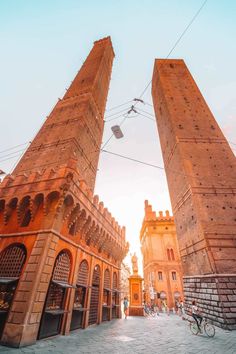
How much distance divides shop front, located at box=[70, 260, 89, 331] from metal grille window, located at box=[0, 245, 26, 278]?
11.8 feet

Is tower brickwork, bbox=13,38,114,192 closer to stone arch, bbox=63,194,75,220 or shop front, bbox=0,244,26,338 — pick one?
stone arch, bbox=63,194,75,220

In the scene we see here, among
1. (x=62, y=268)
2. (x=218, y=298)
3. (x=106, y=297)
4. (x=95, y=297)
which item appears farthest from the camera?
(x=106, y=297)

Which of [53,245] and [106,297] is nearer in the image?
[53,245]

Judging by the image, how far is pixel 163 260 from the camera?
2994cm

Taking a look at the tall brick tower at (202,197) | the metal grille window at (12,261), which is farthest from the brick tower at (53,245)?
the tall brick tower at (202,197)

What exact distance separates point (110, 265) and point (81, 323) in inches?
230

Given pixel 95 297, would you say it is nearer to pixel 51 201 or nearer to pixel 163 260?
pixel 51 201

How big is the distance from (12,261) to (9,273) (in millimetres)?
465

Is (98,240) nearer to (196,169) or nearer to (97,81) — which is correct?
(196,169)

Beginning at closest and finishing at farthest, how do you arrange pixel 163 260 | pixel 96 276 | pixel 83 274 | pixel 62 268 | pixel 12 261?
pixel 12 261
pixel 62 268
pixel 83 274
pixel 96 276
pixel 163 260

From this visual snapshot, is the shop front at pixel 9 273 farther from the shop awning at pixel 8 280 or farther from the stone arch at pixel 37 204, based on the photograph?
the stone arch at pixel 37 204

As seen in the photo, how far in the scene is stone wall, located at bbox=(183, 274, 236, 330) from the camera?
9.44m

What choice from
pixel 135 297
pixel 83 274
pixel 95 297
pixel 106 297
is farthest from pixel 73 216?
pixel 135 297

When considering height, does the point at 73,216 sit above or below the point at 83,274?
above
